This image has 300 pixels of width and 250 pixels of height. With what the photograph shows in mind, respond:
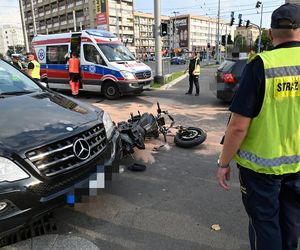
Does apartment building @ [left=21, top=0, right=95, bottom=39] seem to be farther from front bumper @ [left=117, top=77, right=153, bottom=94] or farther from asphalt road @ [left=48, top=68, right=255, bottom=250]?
asphalt road @ [left=48, top=68, right=255, bottom=250]

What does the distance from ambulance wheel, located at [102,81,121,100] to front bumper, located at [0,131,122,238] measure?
833 centimetres

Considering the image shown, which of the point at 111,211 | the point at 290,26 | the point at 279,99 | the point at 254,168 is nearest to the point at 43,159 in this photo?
the point at 111,211

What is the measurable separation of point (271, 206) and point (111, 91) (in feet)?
31.7

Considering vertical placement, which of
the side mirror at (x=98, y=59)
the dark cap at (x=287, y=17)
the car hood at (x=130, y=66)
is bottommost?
the car hood at (x=130, y=66)

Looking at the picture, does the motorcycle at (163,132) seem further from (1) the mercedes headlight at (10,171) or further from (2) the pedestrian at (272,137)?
(2) the pedestrian at (272,137)

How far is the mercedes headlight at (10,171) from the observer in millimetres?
2436

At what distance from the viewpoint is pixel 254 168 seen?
2000 mm

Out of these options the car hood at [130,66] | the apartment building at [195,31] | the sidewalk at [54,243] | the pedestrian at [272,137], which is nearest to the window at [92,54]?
the car hood at [130,66]

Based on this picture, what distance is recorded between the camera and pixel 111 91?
11266 mm

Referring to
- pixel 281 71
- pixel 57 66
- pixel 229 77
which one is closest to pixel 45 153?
pixel 281 71

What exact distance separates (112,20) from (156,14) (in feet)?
220

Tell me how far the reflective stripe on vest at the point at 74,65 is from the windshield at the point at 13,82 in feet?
22.6

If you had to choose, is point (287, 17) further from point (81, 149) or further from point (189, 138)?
point (189, 138)

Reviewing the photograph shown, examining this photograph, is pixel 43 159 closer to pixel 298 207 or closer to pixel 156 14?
pixel 298 207
